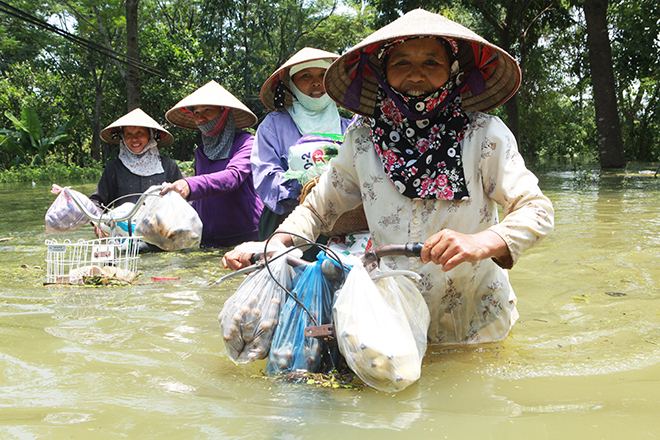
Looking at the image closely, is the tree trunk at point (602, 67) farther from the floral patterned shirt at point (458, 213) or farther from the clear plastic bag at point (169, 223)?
the floral patterned shirt at point (458, 213)

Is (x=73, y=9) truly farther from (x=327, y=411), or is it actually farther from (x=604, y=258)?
(x=327, y=411)

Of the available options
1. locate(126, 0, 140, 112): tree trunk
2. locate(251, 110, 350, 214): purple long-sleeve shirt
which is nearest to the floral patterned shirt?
locate(251, 110, 350, 214): purple long-sleeve shirt

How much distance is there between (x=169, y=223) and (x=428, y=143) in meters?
2.30

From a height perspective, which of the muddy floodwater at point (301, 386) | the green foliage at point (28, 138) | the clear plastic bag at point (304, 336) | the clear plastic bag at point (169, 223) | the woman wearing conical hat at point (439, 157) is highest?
the green foliage at point (28, 138)

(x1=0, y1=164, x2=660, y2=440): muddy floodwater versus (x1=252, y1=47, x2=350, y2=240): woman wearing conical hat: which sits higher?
(x1=252, y1=47, x2=350, y2=240): woman wearing conical hat

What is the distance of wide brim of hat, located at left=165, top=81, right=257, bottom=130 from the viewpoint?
15.0ft

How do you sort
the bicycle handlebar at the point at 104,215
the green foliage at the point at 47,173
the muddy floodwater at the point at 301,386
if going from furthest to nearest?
the green foliage at the point at 47,173, the bicycle handlebar at the point at 104,215, the muddy floodwater at the point at 301,386

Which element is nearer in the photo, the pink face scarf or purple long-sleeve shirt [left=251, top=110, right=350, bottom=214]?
the pink face scarf

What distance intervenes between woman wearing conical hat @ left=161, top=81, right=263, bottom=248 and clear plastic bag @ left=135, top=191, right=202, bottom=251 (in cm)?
58

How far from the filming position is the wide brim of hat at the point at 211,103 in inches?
180

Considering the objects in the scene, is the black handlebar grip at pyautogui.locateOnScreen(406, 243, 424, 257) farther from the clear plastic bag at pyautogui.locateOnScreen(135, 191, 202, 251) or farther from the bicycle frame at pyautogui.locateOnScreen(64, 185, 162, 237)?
the bicycle frame at pyautogui.locateOnScreen(64, 185, 162, 237)

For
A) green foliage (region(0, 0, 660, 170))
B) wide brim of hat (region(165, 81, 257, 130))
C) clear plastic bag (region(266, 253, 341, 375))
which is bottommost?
clear plastic bag (region(266, 253, 341, 375))

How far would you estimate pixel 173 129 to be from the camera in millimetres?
21484

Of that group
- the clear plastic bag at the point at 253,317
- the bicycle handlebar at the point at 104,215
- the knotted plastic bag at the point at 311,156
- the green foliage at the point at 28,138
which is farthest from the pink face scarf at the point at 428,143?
the green foliage at the point at 28,138
